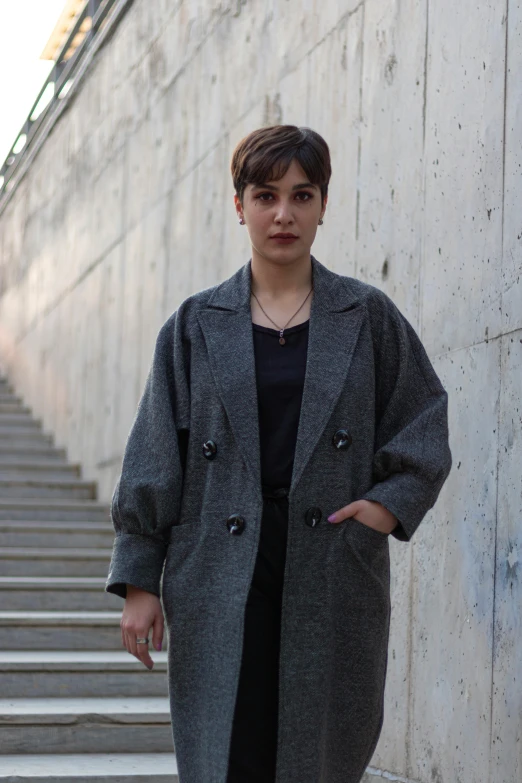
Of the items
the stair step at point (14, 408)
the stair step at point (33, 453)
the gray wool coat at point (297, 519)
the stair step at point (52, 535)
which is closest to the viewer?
the gray wool coat at point (297, 519)

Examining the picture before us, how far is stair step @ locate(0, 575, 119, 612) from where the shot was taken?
5715 millimetres

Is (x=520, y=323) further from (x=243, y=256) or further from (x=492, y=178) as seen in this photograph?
(x=243, y=256)

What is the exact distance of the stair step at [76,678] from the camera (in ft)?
15.1

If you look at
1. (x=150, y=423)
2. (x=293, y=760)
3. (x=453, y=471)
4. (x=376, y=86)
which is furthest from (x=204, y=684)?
(x=376, y=86)

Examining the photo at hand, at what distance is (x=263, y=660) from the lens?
2.03 m

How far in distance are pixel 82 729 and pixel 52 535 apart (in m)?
3.05

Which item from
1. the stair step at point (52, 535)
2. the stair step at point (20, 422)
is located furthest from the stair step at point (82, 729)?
the stair step at point (20, 422)

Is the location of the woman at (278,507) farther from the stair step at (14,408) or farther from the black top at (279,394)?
the stair step at (14,408)

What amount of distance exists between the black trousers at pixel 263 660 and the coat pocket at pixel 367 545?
0.11 metres

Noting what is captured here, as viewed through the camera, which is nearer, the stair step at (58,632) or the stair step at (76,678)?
the stair step at (76,678)

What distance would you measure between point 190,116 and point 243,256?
5.16 ft

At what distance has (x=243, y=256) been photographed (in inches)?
226

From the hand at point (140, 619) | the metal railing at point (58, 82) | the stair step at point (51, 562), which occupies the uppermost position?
the metal railing at point (58, 82)

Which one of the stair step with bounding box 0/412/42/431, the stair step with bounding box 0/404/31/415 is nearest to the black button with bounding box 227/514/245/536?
the stair step with bounding box 0/412/42/431
